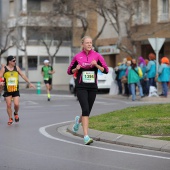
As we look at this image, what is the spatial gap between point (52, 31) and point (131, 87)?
27.8 metres

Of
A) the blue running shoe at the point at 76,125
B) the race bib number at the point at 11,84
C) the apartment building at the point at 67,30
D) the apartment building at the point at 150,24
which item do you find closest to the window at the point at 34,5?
the apartment building at the point at 67,30

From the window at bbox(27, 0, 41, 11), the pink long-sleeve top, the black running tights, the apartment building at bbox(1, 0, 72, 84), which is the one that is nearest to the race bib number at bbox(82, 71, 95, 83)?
the pink long-sleeve top

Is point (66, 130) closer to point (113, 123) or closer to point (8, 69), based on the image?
point (113, 123)

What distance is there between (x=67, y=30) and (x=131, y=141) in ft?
136

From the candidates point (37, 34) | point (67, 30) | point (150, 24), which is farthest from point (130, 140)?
point (37, 34)

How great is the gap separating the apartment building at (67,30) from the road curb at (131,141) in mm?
26699

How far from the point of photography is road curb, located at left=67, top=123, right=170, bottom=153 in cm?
1043

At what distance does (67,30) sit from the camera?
52.0 m

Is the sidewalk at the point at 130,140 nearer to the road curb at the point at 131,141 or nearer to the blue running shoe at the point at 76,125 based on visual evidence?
the road curb at the point at 131,141

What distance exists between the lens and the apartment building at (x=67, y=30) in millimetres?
39031

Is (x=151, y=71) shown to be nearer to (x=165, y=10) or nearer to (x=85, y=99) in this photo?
(x=165, y=10)

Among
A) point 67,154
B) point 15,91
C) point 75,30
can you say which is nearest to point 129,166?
point 67,154

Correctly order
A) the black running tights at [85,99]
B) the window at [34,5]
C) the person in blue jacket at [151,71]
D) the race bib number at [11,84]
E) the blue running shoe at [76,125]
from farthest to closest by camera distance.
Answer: the window at [34,5]
the person in blue jacket at [151,71]
the race bib number at [11,84]
the blue running shoe at [76,125]
the black running tights at [85,99]

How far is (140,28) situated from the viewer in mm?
40312
